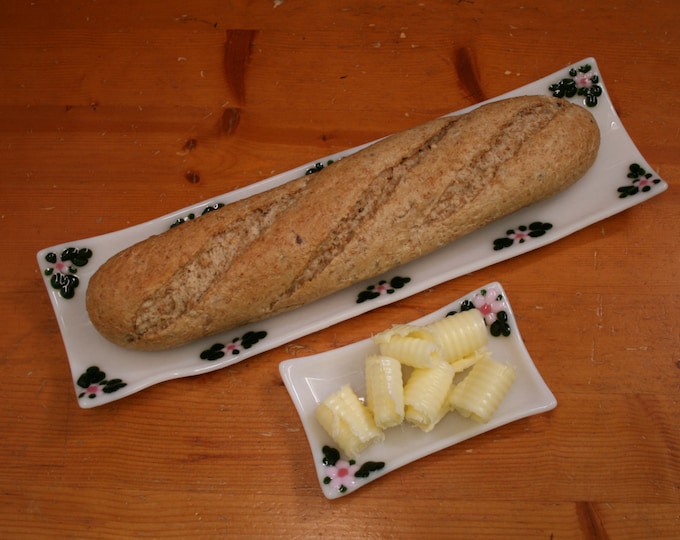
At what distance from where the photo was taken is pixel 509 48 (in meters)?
1.73

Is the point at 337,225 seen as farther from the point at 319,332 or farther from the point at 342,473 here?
the point at 342,473

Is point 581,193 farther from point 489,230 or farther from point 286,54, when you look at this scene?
point 286,54

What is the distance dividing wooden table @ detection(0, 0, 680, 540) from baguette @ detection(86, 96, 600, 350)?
0.15 metres

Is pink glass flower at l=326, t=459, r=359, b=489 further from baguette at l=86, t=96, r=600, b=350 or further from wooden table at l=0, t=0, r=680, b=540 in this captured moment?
baguette at l=86, t=96, r=600, b=350

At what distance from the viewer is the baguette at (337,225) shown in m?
1.29

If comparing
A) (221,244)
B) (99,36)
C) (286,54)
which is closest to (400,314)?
(221,244)

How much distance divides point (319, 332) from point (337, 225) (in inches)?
10.6

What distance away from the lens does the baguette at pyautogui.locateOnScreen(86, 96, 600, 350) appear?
50.9 inches

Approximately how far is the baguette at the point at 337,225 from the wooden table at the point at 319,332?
0.15 metres

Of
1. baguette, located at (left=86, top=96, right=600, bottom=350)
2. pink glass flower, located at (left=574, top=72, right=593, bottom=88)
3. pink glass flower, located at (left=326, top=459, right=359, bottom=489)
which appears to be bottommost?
pink glass flower, located at (left=326, top=459, right=359, bottom=489)

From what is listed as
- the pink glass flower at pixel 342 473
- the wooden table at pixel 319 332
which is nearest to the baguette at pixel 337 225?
the wooden table at pixel 319 332

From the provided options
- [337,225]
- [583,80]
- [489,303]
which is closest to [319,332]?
[337,225]

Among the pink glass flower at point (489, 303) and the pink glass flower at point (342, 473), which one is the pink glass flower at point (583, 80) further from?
the pink glass flower at point (342, 473)

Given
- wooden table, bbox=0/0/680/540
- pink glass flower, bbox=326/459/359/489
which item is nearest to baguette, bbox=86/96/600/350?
wooden table, bbox=0/0/680/540
